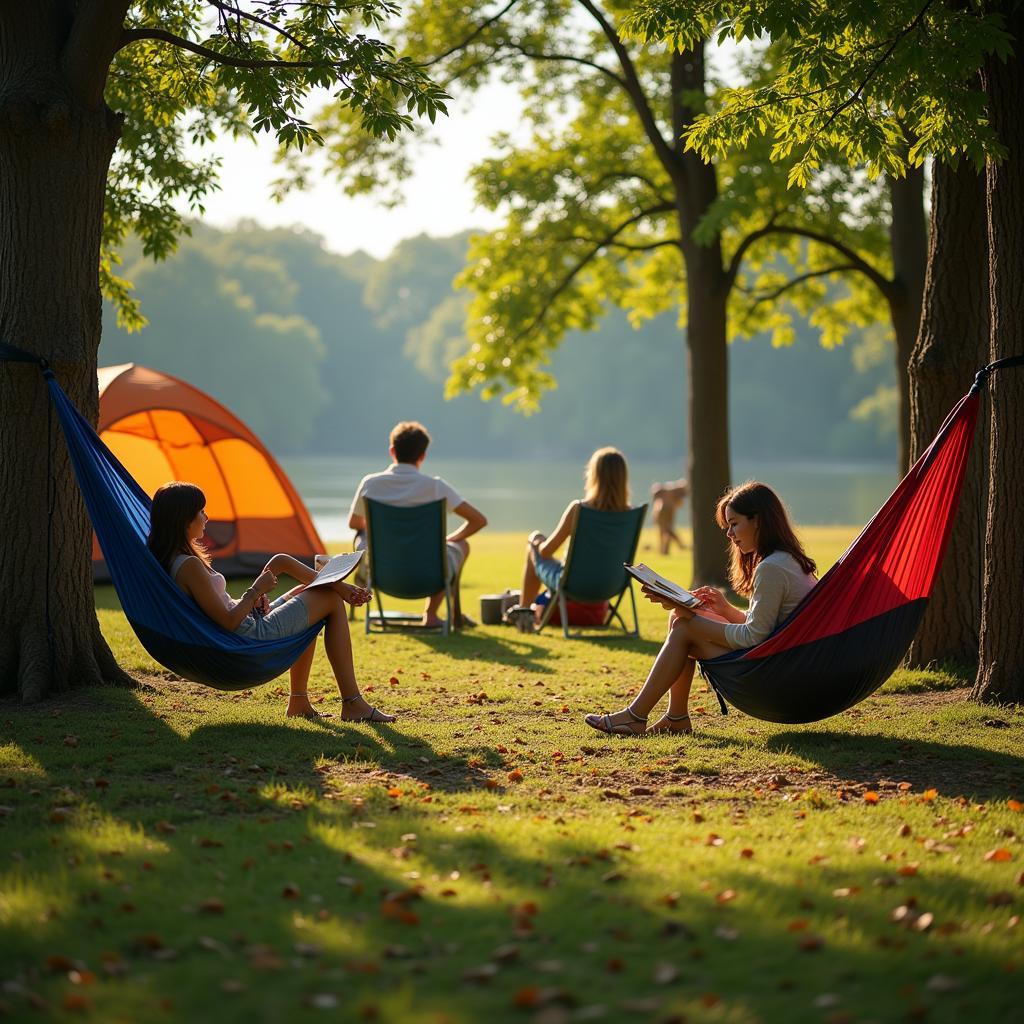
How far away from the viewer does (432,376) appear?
94062 millimetres

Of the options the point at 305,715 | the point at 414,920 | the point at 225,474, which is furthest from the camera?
the point at 225,474

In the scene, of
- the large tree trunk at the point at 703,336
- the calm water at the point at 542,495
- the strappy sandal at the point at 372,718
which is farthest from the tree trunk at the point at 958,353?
the calm water at the point at 542,495

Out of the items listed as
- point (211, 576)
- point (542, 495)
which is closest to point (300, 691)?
point (211, 576)

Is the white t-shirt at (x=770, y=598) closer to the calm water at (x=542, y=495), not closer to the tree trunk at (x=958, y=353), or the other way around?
the tree trunk at (x=958, y=353)

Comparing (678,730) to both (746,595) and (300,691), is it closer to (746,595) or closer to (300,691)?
(746,595)

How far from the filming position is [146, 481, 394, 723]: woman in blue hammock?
510cm

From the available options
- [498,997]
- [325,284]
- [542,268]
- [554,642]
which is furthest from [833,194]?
[325,284]

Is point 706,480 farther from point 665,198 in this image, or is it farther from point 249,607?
point 249,607

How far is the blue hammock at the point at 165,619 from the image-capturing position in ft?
16.3

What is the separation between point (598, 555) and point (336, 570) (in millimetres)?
3253

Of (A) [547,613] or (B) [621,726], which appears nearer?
(B) [621,726]

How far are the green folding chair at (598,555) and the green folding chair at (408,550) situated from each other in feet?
2.72

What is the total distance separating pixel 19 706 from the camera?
547 cm

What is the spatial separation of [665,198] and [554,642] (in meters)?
6.79
